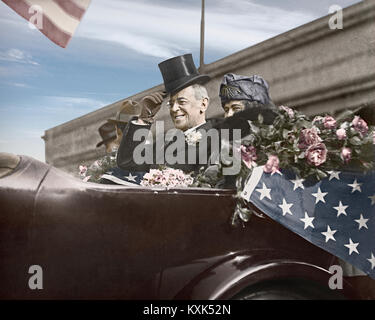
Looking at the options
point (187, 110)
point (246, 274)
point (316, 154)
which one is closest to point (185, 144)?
point (187, 110)

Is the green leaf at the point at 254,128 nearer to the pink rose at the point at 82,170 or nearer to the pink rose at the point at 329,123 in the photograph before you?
the pink rose at the point at 329,123

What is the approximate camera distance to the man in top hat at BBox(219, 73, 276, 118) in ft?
10.8

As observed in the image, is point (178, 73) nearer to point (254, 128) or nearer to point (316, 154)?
point (254, 128)

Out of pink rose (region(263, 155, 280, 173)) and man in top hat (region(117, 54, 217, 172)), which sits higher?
man in top hat (region(117, 54, 217, 172))

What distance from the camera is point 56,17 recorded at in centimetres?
328

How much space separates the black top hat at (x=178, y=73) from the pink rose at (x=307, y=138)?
43.8 inches

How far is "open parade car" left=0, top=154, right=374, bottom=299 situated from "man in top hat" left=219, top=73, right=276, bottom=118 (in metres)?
1.11

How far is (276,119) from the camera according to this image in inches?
106

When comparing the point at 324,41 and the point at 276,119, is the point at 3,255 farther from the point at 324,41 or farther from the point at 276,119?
the point at 324,41

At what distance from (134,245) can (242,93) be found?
1545mm

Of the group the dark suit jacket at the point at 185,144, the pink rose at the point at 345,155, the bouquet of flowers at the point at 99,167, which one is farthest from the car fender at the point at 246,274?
the bouquet of flowers at the point at 99,167

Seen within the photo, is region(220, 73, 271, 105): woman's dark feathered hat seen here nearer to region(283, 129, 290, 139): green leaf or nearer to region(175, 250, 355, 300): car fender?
region(283, 129, 290, 139): green leaf

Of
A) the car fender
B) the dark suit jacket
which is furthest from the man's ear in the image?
the car fender

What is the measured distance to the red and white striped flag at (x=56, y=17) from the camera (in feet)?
10.2
